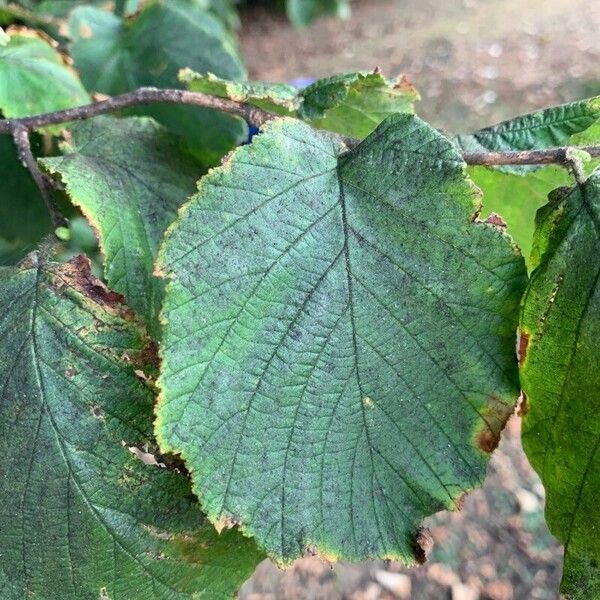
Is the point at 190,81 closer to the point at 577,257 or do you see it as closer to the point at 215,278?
the point at 215,278

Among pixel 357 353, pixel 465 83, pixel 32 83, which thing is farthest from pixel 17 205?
pixel 465 83

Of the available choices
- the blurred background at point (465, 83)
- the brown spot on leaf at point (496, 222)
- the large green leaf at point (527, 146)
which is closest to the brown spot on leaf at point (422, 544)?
the brown spot on leaf at point (496, 222)

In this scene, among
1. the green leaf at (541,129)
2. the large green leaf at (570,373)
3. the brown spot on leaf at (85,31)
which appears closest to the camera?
the large green leaf at (570,373)

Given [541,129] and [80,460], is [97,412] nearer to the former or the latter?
[80,460]

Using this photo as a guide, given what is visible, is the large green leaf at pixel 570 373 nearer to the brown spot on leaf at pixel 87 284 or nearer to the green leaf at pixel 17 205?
the brown spot on leaf at pixel 87 284

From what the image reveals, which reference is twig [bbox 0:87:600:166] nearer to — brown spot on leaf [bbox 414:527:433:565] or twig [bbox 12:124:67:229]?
twig [bbox 12:124:67:229]

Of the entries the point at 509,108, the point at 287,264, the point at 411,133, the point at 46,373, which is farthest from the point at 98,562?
the point at 509,108

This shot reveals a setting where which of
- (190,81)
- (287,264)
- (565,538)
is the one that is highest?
(190,81)
